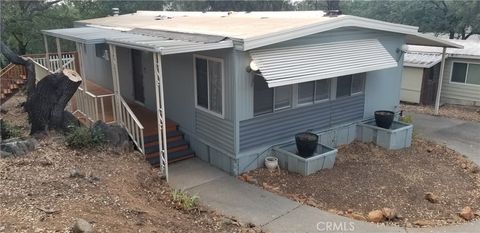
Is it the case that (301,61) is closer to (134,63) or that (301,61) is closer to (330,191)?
(330,191)

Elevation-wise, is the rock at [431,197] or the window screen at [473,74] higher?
the window screen at [473,74]

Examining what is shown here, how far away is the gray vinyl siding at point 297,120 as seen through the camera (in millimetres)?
8752

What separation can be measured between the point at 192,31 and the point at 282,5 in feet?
75.6

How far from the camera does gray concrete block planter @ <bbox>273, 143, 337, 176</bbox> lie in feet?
28.0

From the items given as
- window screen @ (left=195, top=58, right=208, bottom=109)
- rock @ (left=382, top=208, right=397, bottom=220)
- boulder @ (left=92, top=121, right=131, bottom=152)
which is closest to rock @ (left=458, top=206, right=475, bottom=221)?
rock @ (left=382, top=208, right=397, bottom=220)

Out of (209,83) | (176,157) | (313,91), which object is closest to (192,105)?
(209,83)

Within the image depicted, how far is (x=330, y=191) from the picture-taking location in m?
7.92

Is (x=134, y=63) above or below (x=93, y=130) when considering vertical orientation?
above

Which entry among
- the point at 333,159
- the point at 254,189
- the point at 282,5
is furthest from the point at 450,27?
the point at 254,189

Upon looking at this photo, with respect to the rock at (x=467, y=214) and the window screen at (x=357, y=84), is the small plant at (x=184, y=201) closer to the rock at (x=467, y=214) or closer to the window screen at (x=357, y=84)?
the rock at (x=467, y=214)

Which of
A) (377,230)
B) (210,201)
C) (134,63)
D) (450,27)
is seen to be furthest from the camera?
(450,27)

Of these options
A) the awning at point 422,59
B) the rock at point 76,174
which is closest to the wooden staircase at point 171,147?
the rock at point 76,174

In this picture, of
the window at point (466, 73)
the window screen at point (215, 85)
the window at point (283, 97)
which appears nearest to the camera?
the window screen at point (215, 85)

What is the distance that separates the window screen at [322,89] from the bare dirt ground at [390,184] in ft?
4.89
